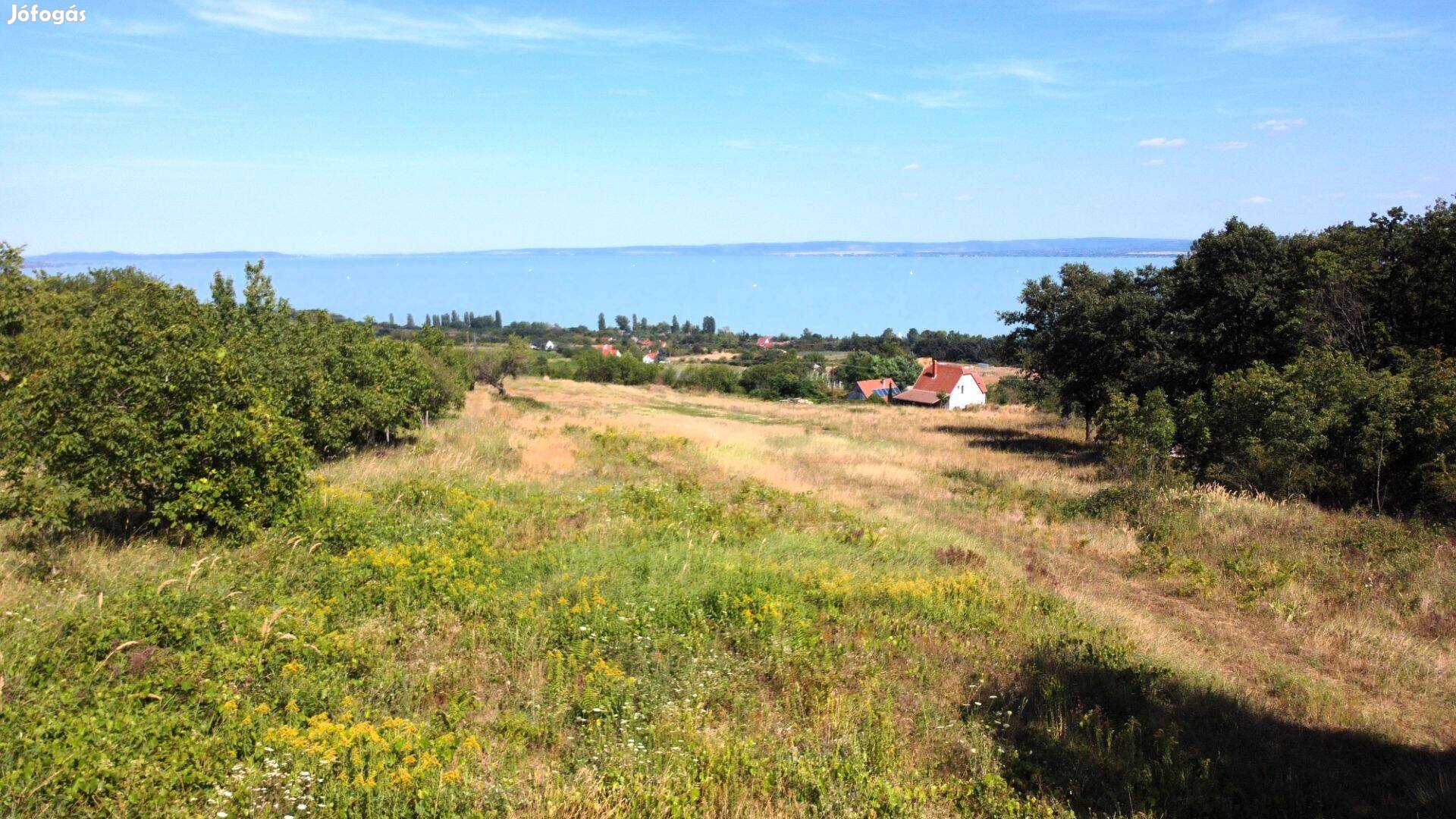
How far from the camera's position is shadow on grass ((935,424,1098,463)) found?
1047 inches

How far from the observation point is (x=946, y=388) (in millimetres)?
67062

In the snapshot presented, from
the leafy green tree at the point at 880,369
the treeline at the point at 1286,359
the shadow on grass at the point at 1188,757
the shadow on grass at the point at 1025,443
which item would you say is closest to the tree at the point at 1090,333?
the treeline at the point at 1286,359

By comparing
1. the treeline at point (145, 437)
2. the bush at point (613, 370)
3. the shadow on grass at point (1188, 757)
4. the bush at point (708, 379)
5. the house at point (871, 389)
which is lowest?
the house at point (871, 389)

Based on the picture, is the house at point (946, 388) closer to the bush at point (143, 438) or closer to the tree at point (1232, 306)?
the tree at point (1232, 306)

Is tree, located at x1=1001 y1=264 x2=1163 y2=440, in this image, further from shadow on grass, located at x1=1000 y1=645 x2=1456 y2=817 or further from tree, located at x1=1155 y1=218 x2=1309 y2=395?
shadow on grass, located at x1=1000 y1=645 x2=1456 y2=817

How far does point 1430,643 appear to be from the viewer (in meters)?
8.32

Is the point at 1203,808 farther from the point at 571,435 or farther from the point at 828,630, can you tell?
the point at 571,435

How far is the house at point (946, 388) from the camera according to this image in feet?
218

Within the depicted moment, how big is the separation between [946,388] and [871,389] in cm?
1738

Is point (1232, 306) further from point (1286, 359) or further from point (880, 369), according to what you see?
point (880, 369)

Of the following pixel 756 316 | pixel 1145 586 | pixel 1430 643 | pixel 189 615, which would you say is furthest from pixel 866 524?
pixel 756 316

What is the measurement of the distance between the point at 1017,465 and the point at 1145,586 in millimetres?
12870

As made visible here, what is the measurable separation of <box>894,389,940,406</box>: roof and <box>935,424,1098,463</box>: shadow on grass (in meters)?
28.6

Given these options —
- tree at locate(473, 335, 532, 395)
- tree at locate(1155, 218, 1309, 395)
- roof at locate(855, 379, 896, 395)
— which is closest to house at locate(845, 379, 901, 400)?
roof at locate(855, 379, 896, 395)
